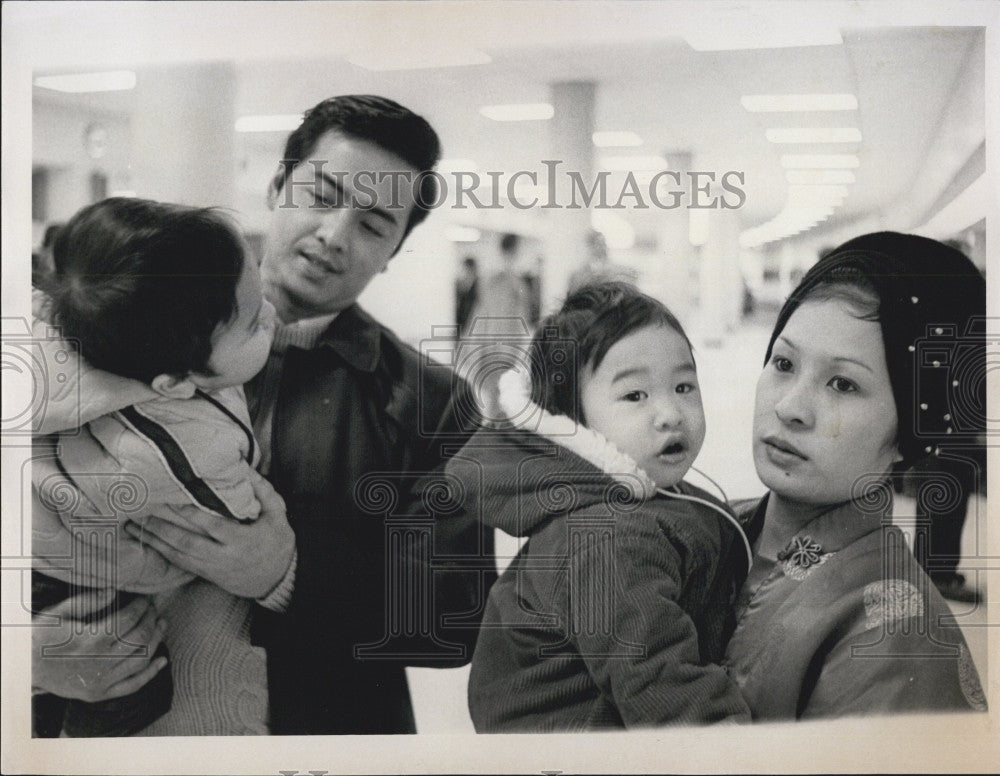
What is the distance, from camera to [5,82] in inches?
97.5

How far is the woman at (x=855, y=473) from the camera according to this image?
90.4 inches

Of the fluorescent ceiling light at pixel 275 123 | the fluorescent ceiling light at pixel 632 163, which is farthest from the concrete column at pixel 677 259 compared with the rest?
the fluorescent ceiling light at pixel 275 123

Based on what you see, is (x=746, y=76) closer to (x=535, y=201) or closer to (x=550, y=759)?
(x=535, y=201)

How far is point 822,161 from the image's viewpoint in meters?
2.31

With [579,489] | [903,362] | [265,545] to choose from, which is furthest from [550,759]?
[903,362]

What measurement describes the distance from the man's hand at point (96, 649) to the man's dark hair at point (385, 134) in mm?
1032

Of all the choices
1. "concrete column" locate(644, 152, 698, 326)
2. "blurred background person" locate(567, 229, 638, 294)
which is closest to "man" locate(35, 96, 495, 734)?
"blurred background person" locate(567, 229, 638, 294)

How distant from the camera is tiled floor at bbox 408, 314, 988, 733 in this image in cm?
233

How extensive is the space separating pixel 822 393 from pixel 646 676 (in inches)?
28.7

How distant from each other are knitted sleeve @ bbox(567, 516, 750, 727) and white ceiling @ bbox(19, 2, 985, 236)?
2.52 ft

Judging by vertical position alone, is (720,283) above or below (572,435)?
above

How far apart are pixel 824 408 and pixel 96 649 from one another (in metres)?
1.72

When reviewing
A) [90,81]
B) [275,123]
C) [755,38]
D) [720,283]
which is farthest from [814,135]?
[90,81]

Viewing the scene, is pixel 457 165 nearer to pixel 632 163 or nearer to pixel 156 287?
pixel 632 163
